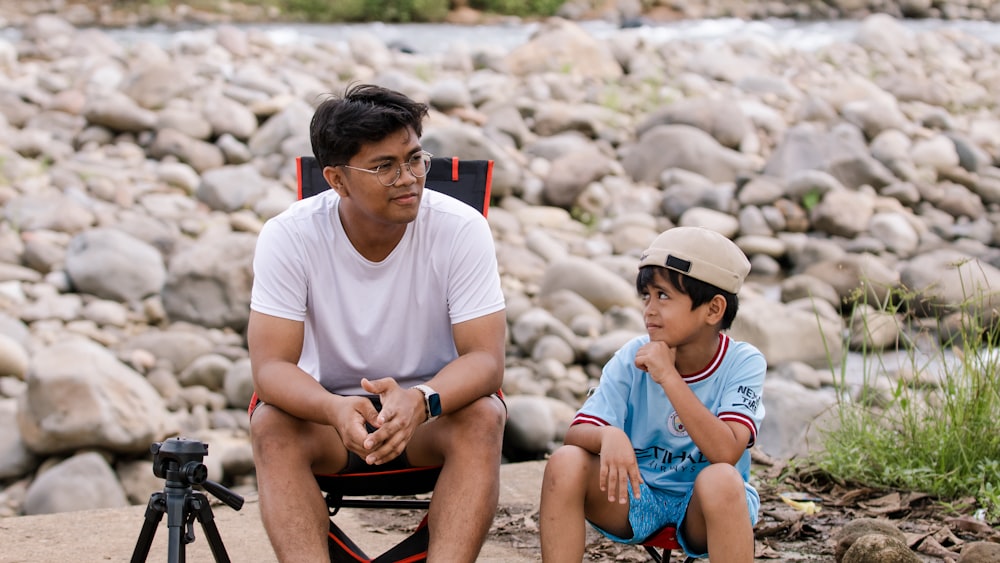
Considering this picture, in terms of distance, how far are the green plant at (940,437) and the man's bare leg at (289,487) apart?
1.92 metres

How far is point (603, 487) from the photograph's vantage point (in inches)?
102

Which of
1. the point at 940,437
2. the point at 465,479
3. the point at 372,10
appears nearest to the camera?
the point at 465,479

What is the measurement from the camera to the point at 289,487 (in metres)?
2.70

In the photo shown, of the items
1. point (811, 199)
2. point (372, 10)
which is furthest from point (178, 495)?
point (372, 10)

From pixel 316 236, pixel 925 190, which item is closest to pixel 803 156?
pixel 925 190

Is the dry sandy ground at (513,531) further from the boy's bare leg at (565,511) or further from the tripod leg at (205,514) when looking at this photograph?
the tripod leg at (205,514)

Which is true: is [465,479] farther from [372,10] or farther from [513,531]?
[372,10]

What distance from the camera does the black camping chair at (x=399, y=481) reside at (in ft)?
9.10

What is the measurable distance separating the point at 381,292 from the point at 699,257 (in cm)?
88

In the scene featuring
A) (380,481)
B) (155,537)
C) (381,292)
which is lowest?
(155,537)

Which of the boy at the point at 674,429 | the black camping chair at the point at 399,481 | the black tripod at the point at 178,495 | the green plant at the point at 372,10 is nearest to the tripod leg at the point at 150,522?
the black tripod at the point at 178,495

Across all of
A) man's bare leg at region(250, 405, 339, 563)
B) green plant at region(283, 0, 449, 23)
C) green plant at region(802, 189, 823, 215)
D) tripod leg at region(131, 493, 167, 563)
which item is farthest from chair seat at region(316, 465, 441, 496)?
green plant at region(283, 0, 449, 23)

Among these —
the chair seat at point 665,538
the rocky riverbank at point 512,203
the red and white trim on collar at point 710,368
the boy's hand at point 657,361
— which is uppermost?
the boy's hand at point 657,361

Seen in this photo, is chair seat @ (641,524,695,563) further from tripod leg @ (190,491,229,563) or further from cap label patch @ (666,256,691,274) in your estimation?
tripod leg @ (190,491,229,563)
